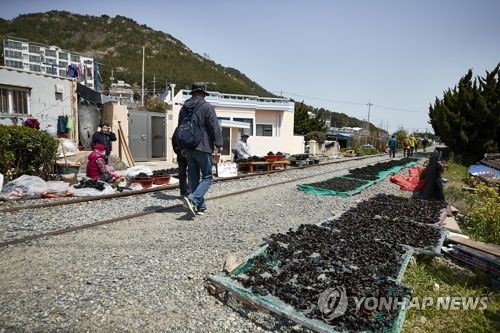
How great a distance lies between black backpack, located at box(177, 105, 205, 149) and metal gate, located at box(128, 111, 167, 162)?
37.0ft

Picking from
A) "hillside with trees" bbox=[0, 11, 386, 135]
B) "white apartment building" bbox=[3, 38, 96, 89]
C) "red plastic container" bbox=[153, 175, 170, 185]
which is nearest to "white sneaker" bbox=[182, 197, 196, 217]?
"red plastic container" bbox=[153, 175, 170, 185]

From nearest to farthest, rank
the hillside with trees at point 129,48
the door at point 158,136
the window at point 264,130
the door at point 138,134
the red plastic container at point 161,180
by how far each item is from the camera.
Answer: the red plastic container at point 161,180, the door at point 138,134, the door at point 158,136, the window at point 264,130, the hillside with trees at point 129,48

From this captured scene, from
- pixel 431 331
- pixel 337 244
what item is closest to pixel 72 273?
pixel 337 244

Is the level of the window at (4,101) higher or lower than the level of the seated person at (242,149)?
higher

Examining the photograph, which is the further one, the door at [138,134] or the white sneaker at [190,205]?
the door at [138,134]

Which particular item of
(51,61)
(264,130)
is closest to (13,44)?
(51,61)

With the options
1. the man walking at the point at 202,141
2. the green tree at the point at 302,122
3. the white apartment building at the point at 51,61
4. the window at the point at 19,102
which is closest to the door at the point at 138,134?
the white apartment building at the point at 51,61

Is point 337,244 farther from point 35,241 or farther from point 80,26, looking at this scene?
point 80,26

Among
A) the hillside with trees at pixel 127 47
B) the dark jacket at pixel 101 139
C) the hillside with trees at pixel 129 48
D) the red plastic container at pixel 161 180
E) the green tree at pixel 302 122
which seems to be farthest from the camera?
the hillside with trees at pixel 127 47

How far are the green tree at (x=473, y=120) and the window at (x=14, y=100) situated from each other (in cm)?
2812

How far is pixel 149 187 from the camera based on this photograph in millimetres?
8500

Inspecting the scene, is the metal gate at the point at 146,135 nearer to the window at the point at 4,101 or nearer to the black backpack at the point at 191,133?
the window at the point at 4,101

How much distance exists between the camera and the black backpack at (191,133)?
5.34m

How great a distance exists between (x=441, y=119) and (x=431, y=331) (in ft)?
95.7
